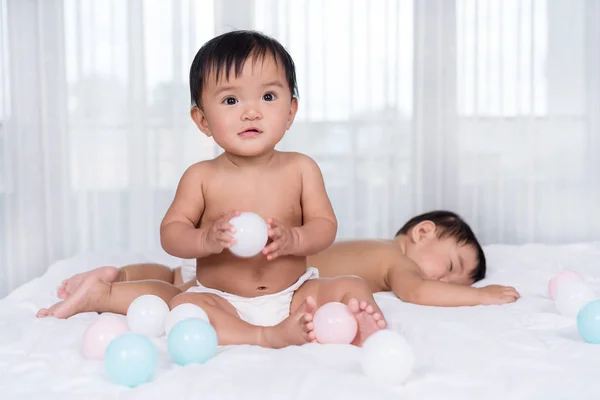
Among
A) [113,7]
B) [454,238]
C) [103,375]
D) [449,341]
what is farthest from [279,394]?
[113,7]

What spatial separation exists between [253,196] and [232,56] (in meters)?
0.32

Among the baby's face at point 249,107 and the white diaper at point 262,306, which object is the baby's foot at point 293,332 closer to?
the white diaper at point 262,306

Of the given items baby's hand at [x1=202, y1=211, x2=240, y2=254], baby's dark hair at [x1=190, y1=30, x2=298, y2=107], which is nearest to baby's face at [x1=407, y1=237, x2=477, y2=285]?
baby's dark hair at [x1=190, y1=30, x2=298, y2=107]

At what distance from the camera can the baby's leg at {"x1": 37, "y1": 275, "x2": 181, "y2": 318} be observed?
165 centimetres

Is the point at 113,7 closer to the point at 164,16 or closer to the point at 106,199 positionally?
the point at 164,16

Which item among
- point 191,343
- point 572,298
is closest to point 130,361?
point 191,343

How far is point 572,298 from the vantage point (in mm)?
1580

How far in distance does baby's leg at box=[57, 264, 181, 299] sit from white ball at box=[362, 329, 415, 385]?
2.99 feet

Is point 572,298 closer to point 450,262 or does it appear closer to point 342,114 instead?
point 450,262

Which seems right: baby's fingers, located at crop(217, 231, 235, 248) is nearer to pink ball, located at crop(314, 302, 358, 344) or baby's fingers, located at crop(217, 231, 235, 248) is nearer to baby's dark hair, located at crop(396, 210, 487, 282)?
pink ball, located at crop(314, 302, 358, 344)

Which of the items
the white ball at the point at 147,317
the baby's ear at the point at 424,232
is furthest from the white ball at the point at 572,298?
the white ball at the point at 147,317

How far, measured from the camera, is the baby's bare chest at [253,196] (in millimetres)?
1627

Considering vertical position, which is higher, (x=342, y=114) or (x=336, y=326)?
(x=342, y=114)

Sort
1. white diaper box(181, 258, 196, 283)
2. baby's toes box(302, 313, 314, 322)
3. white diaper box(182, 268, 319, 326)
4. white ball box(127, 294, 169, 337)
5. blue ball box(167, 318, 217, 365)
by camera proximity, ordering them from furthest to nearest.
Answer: white diaper box(181, 258, 196, 283) < white diaper box(182, 268, 319, 326) < white ball box(127, 294, 169, 337) < baby's toes box(302, 313, 314, 322) < blue ball box(167, 318, 217, 365)
